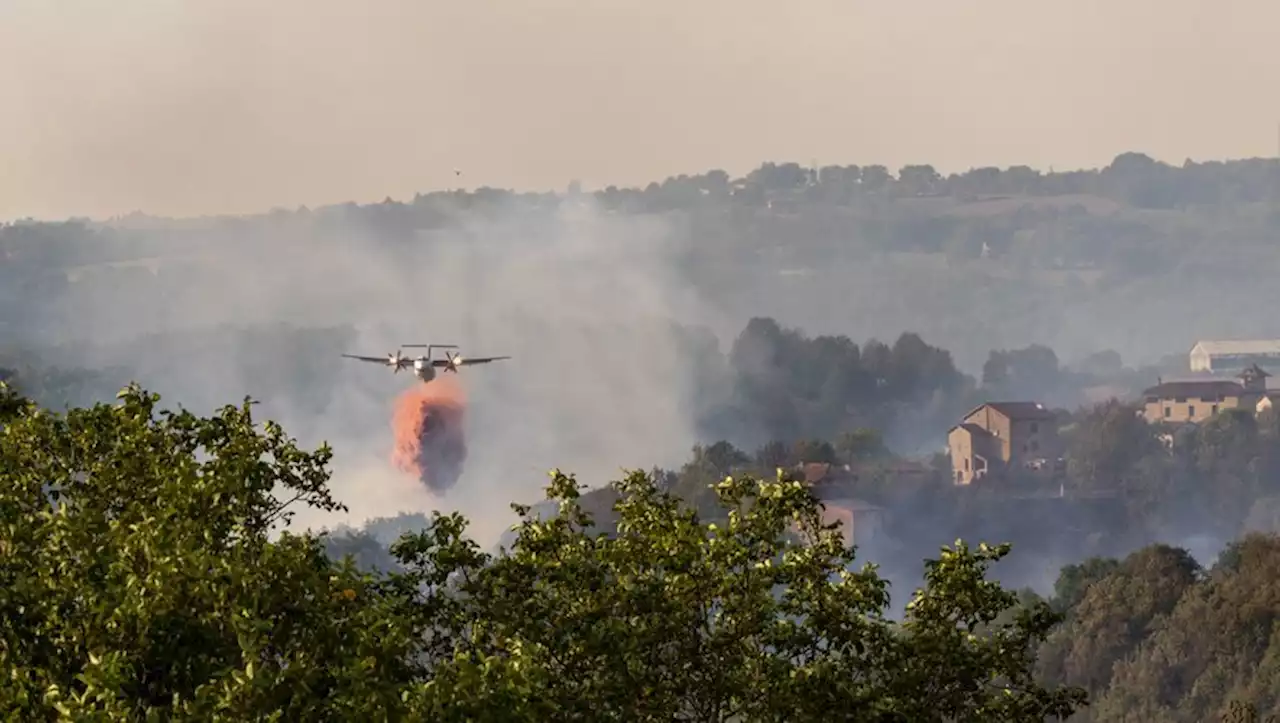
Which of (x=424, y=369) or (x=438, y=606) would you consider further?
(x=424, y=369)

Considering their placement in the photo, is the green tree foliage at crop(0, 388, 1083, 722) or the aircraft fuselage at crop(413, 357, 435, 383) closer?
the green tree foliage at crop(0, 388, 1083, 722)

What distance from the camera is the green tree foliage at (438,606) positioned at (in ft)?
96.2

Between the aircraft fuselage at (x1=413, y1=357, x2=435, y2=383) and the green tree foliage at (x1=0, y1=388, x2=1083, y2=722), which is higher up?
the green tree foliage at (x1=0, y1=388, x2=1083, y2=722)

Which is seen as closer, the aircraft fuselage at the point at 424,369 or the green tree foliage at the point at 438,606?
the green tree foliage at the point at 438,606

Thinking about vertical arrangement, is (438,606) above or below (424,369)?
above

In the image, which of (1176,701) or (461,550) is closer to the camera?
(461,550)

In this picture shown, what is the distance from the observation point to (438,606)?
37094 mm

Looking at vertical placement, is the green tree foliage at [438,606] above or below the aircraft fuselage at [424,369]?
above

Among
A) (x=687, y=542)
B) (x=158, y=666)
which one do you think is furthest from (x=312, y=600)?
(x=687, y=542)

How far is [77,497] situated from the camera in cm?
3659

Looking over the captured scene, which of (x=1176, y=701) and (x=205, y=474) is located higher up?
(x=205, y=474)

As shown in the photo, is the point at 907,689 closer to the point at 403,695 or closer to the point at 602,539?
the point at 602,539

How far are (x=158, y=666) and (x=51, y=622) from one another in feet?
5.14

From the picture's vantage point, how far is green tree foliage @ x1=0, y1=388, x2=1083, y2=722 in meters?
29.3
